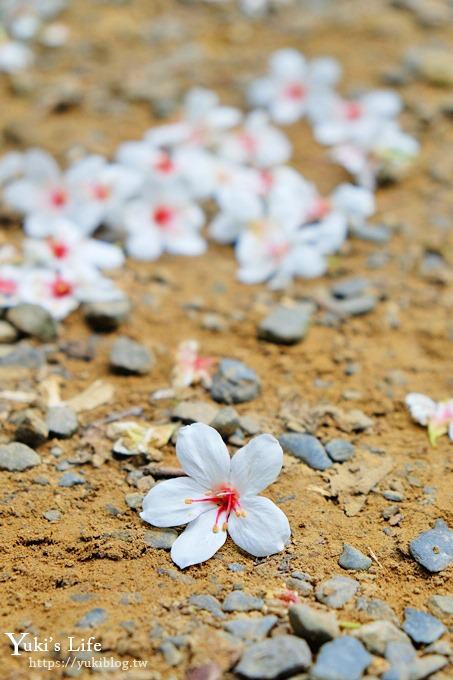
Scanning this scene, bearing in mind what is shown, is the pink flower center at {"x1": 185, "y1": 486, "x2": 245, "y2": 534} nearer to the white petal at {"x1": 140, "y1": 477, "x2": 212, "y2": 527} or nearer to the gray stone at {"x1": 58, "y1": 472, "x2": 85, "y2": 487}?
the white petal at {"x1": 140, "y1": 477, "x2": 212, "y2": 527}

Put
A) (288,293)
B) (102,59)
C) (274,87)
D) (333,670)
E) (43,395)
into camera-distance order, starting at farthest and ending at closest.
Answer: (102,59) → (274,87) → (288,293) → (43,395) → (333,670)

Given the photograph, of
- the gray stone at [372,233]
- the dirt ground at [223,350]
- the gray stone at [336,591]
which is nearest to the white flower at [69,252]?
the dirt ground at [223,350]

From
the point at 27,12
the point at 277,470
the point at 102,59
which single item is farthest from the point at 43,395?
the point at 27,12

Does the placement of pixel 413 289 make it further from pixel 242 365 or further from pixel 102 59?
pixel 102 59

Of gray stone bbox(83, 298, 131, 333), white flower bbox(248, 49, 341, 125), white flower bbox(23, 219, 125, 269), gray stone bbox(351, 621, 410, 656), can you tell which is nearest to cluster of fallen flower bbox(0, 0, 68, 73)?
white flower bbox(248, 49, 341, 125)

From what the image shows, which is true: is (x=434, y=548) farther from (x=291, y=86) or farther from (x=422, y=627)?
(x=291, y=86)

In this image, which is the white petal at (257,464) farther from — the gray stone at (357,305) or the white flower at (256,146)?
the white flower at (256,146)

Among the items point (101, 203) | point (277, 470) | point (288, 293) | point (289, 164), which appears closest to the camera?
point (277, 470)
